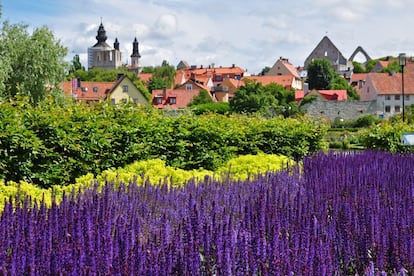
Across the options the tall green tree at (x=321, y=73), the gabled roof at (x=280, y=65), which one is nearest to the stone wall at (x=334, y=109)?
the tall green tree at (x=321, y=73)

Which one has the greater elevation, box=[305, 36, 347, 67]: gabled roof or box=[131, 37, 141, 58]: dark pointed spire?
box=[131, 37, 141, 58]: dark pointed spire

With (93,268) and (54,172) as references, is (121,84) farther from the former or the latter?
(93,268)

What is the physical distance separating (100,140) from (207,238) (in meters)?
6.98

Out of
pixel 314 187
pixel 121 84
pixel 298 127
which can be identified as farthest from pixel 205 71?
pixel 314 187

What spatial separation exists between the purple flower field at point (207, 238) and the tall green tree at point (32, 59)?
30.6 metres

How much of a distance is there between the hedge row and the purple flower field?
3.81m

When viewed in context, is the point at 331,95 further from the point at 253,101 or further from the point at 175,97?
the point at 175,97

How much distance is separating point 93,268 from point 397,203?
122 inches

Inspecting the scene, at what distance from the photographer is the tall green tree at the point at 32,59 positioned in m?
34.2

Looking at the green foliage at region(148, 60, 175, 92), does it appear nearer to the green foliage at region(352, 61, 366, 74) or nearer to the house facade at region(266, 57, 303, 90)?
the house facade at region(266, 57, 303, 90)

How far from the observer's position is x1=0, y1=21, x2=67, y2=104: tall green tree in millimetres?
34219

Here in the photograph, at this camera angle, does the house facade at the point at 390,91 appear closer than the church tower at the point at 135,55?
Yes

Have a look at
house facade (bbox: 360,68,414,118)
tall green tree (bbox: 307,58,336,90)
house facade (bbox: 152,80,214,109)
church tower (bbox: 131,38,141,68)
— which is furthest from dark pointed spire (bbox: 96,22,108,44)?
house facade (bbox: 360,68,414,118)

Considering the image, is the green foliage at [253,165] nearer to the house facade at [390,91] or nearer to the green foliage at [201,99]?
the house facade at [390,91]
